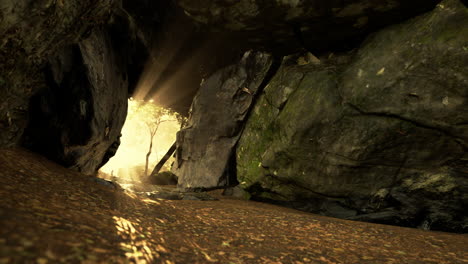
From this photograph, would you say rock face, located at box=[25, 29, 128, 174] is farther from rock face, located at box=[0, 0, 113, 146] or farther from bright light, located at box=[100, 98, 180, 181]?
bright light, located at box=[100, 98, 180, 181]

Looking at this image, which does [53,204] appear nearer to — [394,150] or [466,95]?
[394,150]

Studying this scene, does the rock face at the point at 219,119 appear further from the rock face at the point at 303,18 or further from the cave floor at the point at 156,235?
the cave floor at the point at 156,235

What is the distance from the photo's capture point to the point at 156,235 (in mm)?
4723

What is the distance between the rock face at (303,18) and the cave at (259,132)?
0.07m

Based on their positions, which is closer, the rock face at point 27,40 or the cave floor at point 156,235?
the cave floor at point 156,235

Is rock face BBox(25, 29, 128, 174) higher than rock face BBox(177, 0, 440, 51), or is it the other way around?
rock face BBox(177, 0, 440, 51)

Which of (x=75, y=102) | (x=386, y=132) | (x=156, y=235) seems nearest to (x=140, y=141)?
(x=75, y=102)

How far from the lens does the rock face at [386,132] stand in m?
8.06

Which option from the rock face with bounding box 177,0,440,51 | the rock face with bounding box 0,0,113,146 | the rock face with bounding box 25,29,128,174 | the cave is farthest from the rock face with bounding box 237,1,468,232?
the rock face with bounding box 0,0,113,146

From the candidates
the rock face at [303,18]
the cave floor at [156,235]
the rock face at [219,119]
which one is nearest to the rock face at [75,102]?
the cave floor at [156,235]

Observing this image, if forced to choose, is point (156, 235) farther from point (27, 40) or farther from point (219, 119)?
point (219, 119)

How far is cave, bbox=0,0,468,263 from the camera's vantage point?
4781 millimetres

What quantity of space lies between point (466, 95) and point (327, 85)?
462 cm

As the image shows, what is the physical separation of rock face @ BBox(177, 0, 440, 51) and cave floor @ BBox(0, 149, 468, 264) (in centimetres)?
809
